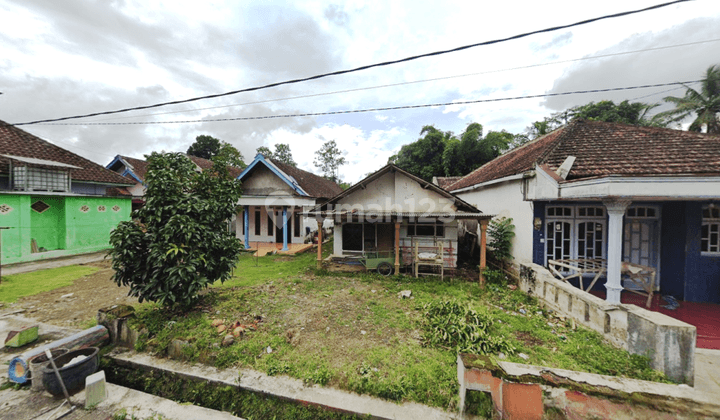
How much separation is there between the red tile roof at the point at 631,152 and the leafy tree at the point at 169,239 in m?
9.01

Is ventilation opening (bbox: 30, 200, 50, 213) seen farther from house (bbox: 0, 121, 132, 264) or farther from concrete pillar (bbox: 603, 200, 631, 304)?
concrete pillar (bbox: 603, 200, 631, 304)

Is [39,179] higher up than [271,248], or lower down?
higher up

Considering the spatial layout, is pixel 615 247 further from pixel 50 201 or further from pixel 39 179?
pixel 50 201

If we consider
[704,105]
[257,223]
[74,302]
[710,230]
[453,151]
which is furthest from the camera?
[453,151]

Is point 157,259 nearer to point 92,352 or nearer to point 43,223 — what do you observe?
point 92,352

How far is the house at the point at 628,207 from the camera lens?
17.5 ft

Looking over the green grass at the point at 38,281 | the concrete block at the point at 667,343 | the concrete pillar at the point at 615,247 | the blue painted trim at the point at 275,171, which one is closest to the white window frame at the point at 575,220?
the concrete pillar at the point at 615,247

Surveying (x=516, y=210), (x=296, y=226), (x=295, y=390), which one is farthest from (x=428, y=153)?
(x=295, y=390)

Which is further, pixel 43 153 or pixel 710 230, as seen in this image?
pixel 43 153

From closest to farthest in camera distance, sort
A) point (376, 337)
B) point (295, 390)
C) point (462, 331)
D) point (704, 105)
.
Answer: point (295, 390) → point (462, 331) → point (376, 337) → point (704, 105)

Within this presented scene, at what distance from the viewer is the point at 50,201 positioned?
38.0 feet

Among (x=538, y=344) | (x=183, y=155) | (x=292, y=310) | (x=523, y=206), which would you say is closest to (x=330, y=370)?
(x=292, y=310)

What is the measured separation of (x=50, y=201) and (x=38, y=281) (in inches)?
226

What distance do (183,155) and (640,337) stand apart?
9.37m
